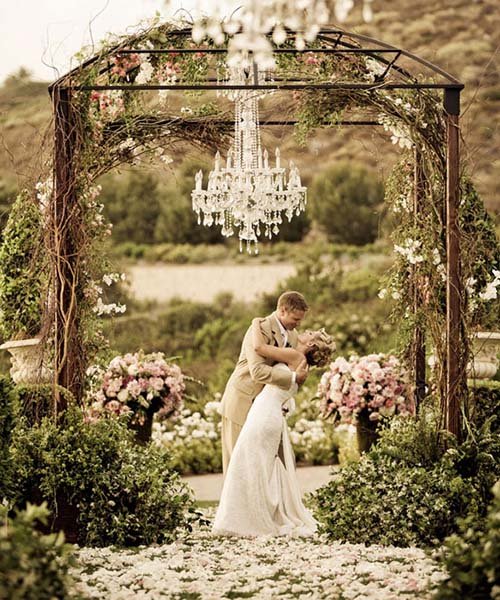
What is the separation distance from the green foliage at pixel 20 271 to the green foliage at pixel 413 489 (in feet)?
6.95

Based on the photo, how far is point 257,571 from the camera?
17.0 ft

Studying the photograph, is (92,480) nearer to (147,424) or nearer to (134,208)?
(147,424)

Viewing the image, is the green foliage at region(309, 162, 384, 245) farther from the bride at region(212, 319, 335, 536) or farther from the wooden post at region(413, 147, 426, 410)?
the bride at region(212, 319, 335, 536)

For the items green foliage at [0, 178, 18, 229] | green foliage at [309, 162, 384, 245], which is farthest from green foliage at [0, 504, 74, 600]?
green foliage at [309, 162, 384, 245]

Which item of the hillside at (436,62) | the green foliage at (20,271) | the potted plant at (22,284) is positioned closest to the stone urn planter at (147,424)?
the potted plant at (22,284)

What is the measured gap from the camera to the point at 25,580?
3033 mm

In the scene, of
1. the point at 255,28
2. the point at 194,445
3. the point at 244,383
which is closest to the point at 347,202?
the point at 194,445

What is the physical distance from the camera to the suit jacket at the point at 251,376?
6.46 meters

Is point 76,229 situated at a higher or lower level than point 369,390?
higher

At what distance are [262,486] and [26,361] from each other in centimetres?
173

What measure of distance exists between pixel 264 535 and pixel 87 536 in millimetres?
1055

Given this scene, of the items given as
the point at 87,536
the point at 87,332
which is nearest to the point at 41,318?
the point at 87,332

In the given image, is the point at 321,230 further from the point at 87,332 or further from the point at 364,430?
the point at 87,332

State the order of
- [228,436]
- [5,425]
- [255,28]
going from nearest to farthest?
[5,425], [255,28], [228,436]
